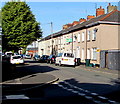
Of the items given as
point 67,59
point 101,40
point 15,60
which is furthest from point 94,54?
point 15,60

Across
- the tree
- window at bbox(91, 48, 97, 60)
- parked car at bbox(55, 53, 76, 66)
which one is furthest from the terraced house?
the tree

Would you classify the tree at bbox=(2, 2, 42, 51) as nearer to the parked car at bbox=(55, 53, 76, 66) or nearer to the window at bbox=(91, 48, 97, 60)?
the parked car at bbox=(55, 53, 76, 66)

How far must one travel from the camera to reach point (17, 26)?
3838 cm

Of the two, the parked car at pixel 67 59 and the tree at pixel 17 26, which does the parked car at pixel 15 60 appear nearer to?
the tree at pixel 17 26

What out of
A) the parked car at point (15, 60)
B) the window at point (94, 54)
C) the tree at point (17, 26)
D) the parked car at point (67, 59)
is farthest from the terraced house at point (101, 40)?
the parked car at point (15, 60)

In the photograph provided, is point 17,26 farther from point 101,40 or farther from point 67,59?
point 101,40

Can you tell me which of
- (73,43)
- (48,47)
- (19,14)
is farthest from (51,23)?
(19,14)

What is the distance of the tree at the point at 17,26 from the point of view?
3769 cm

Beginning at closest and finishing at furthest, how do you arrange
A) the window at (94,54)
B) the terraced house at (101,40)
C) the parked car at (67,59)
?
the terraced house at (101,40) → the parked car at (67,59) → the window at (94,54)

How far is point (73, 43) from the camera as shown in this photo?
44.3 m

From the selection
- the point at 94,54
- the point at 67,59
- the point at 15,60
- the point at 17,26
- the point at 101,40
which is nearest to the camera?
the point at 67,59

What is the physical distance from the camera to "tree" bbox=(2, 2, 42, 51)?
37.7 meters

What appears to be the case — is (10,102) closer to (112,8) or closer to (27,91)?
(27,91)

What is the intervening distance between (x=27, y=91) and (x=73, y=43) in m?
32.6
